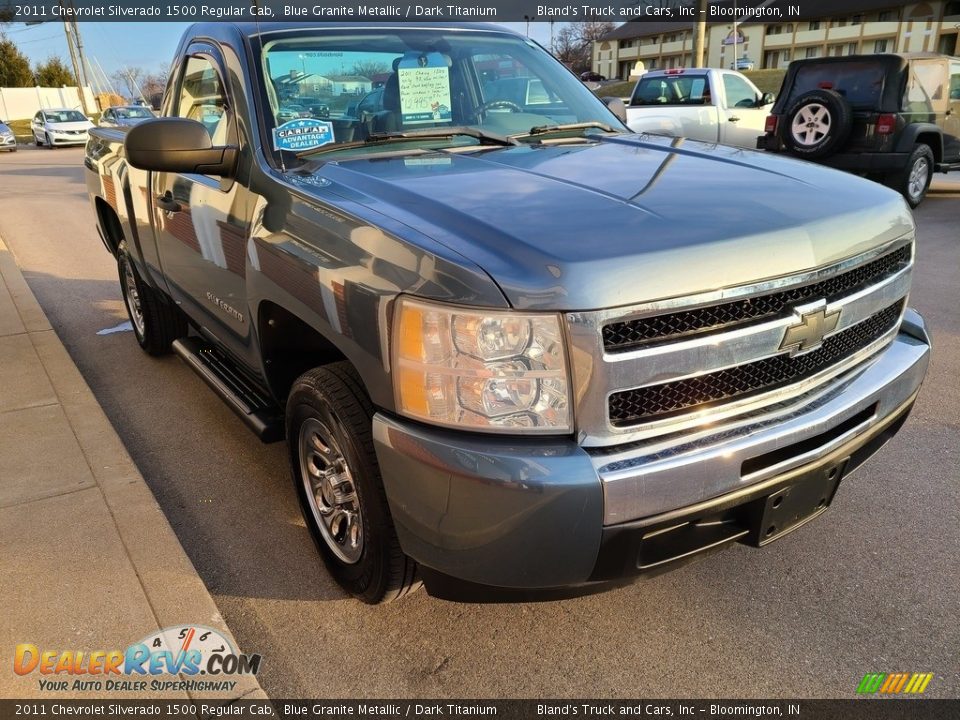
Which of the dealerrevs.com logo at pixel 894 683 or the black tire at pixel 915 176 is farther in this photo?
the black tire at pixel 915 176

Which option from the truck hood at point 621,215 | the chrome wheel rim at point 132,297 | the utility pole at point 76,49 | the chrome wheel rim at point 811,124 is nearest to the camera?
the truck hood at point 621,215

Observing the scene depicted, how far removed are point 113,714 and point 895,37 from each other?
60.4 meters

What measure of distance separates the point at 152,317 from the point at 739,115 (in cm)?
1040

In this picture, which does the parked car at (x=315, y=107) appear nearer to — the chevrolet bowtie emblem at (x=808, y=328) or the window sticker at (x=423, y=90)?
the window sticker at (x=423, y=90)

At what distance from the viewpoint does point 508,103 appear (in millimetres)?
3426

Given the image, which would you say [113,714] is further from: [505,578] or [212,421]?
[212,421]

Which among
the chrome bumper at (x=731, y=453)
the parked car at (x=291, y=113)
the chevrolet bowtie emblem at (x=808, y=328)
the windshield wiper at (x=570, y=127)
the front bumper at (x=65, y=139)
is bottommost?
the front bumper at (x=65, y=139)

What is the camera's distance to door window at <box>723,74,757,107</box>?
1244cm

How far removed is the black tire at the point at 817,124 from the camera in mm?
9469

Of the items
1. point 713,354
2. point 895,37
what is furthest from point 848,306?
point 895,37

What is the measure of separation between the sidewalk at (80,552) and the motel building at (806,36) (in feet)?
128

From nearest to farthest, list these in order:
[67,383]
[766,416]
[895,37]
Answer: [766,416] → [67,383] → [895,37]

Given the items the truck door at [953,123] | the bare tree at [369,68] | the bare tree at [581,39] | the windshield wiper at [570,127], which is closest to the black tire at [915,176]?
the truck door at [953,123]

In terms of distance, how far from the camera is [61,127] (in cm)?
2866
